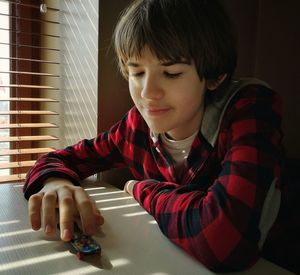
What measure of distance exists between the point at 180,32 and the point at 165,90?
4.6 inches

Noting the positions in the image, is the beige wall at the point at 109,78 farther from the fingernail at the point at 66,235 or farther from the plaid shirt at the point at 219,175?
the fingernail at the point at 66,235

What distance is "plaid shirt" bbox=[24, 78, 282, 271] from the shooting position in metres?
0.54

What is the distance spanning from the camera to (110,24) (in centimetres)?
107

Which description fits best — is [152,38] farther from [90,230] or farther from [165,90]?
[90,230]

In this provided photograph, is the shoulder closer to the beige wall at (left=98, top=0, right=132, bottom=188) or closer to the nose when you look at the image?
the nose

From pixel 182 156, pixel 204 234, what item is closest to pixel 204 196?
pixel 204 234

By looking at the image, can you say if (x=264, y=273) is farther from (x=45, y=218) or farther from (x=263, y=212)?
(x=45, y=218)

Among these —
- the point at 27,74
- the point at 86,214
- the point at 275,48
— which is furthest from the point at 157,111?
the point at 27,74

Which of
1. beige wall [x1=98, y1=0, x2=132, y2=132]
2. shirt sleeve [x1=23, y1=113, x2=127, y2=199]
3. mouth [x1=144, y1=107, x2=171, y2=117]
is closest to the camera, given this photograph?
mouth [x1=144, y1=107, x2=171, y2=117]

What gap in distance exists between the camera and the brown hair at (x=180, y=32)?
2.27 ft

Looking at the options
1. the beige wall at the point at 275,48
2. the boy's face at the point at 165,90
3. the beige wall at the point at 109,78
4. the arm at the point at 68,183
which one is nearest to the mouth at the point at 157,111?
the boy's face at the point at 165,90

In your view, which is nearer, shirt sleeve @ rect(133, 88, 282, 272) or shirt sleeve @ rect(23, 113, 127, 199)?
shirt sleeve @ rect(133, 88, 282, 272)

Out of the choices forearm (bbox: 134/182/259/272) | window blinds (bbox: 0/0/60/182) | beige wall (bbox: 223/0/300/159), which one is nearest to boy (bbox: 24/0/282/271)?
forearm (bbox: 134/182/259/272)

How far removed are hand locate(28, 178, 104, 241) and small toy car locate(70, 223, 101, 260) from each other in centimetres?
1
